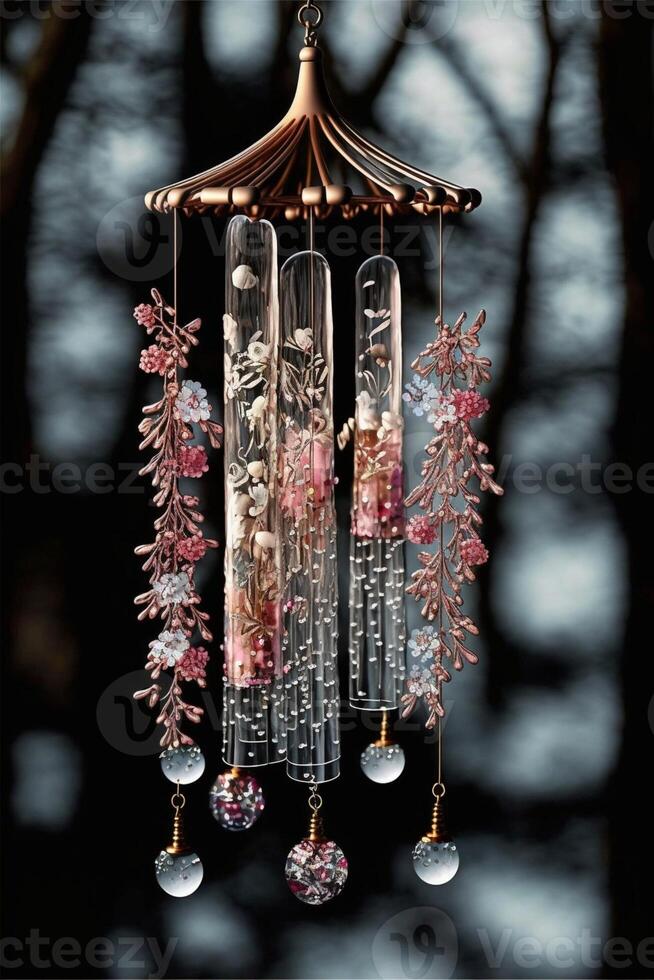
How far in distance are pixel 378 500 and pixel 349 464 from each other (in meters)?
0.57

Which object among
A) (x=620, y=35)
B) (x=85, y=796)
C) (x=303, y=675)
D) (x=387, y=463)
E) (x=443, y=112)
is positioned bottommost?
(x=85, y=796)

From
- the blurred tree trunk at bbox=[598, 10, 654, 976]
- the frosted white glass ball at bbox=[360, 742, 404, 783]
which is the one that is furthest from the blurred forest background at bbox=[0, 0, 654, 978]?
the frosted white glass ball at bbox=[360, 742, 404, 783]

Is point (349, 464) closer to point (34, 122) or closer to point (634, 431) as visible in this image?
point (634, 431)

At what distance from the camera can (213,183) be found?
186 cm

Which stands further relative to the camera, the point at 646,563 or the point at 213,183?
the point at 646,563

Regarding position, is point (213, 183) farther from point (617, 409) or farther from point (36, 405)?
point (617, 409)

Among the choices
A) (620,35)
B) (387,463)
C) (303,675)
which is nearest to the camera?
(303,675)

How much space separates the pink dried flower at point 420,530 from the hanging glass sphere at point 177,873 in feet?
2.50

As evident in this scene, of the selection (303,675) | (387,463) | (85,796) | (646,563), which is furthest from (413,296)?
(85,796)

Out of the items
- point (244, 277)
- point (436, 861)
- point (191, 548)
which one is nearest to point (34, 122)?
point (244, 277)

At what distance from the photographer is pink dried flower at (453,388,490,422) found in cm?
208

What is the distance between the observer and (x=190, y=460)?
6.95ft

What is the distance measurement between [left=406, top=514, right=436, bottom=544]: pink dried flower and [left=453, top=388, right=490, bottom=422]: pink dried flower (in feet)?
0.68

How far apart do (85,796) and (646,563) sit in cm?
146
